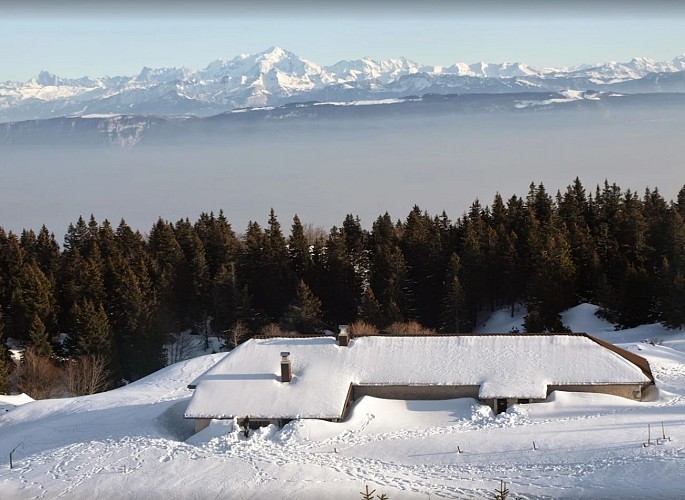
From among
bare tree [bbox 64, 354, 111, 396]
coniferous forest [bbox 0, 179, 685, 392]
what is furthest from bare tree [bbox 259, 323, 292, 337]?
bare tree [bbox 64, 354, 111, 396]

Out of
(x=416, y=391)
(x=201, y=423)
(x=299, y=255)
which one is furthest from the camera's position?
(x=299, y=255)

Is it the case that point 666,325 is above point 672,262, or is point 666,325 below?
below

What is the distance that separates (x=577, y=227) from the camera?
169ft

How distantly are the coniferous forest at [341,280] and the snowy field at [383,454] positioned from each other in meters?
13.8

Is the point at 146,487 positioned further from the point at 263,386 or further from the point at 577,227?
the point at 577,227

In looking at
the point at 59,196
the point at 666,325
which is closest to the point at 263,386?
the point at 666,325

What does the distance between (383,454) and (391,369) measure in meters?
5.06

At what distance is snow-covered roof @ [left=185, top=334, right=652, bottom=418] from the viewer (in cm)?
2802

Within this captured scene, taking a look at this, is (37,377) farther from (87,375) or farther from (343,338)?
(343,338)

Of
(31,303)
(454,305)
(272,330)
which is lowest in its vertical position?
(272,330)

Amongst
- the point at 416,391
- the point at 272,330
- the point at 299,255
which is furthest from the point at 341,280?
the point at 416,391

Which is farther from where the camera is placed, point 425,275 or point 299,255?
point 299,255

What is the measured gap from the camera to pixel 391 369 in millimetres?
29797

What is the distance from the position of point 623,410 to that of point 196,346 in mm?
29308
